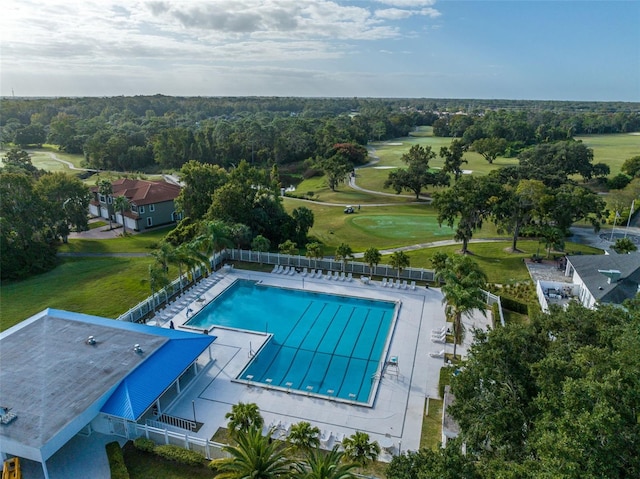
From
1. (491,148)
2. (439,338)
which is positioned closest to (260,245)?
(439,338)

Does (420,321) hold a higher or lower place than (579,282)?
lower

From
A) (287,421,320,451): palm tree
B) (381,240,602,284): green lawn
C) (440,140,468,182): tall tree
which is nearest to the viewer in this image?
(287,421,320,451): palm tree

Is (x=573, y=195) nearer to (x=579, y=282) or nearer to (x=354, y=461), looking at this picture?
(x=579, y=282)

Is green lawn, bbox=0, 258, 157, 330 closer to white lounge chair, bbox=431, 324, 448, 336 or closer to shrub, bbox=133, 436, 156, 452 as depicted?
shrub, bbox=133, 436, 156, 452

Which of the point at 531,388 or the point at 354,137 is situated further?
the point at 354,137

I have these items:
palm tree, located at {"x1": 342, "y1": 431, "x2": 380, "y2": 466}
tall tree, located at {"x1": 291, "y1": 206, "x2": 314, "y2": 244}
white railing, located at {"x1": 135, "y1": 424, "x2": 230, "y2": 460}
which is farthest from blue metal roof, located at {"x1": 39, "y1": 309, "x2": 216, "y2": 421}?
tall tree, located at {"x1": 291, "y1": 206, "x2": 314, "y2": 244}

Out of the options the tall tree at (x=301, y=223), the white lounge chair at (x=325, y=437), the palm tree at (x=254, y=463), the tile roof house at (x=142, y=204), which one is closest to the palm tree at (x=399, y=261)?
the tall tree at (x=301, y=223)

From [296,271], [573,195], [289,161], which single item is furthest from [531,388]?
[289,161]
